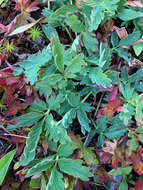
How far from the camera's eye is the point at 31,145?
125 centimetres

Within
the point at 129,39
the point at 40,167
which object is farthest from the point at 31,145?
the point at 129,39

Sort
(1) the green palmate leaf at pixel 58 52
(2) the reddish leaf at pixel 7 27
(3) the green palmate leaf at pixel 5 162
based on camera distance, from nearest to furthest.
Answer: (1) the green palmate leaf at pixel 58 52 < (3) the green palmate leaf at pixel 5 162 < (2) the reddish leaf at pixel 7 27

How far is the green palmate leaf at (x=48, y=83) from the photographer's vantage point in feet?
4.01

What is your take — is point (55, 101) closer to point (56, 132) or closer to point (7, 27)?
point (56, 132)

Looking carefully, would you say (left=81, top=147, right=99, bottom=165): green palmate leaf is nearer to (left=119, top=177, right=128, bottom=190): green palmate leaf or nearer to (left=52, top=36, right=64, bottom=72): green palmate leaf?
(left=119, top=177, right=128, bottom=190): green palmate leaf

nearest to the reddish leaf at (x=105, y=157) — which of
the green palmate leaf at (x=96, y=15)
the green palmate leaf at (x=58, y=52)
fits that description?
the green palmate leaf at (x=58, y=52)

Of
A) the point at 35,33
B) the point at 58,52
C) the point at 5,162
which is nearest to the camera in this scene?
the point at 58,52

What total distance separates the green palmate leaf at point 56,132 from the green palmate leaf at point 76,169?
9cm

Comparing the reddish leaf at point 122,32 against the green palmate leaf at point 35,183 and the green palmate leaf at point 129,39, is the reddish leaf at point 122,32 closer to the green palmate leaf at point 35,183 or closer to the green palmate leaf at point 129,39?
the green palmate leaf at point 129,39

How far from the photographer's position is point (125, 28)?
1.52 m

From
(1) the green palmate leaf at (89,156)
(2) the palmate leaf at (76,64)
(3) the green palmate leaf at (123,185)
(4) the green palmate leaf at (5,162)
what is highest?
(2) the palmate leaf at (76,64)

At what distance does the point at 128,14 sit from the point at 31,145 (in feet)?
2.44

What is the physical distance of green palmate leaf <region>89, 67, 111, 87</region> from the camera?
1.24 m

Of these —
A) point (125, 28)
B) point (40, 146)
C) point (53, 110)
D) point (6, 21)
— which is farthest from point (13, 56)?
point (125, 28)
